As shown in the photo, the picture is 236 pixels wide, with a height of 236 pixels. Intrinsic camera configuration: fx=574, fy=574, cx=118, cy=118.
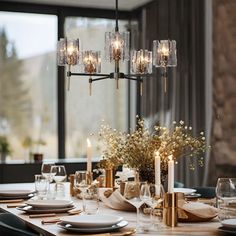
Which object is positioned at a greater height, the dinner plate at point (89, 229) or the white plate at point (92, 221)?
the white plate at point (92, 221)

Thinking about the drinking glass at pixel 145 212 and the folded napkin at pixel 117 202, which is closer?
the drinking glass at pixel 145 212

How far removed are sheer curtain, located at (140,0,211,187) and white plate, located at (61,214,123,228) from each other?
2964mm

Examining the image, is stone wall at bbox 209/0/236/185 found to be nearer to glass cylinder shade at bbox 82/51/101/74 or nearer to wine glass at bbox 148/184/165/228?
glass cylinder shade at bbox 82/51/101/74

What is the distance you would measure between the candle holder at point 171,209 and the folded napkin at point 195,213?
10 cm

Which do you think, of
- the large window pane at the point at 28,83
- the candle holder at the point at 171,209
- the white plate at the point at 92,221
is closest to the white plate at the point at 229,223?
the candle holder at the point at 171,209

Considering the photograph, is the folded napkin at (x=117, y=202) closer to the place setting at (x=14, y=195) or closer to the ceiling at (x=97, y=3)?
the place setting at (x=14, y=195)

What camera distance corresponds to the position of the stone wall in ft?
16.1

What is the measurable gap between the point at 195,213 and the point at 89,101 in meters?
4.06

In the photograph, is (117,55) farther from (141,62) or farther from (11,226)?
(11,226)

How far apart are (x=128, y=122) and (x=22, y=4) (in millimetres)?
1776

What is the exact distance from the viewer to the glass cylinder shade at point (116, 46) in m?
3.57

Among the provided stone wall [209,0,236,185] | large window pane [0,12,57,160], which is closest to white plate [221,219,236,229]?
stone wall [209,0,236,185]

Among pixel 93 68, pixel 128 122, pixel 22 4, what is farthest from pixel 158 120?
pixel 93 68

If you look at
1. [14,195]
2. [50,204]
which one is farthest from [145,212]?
[14,195]
